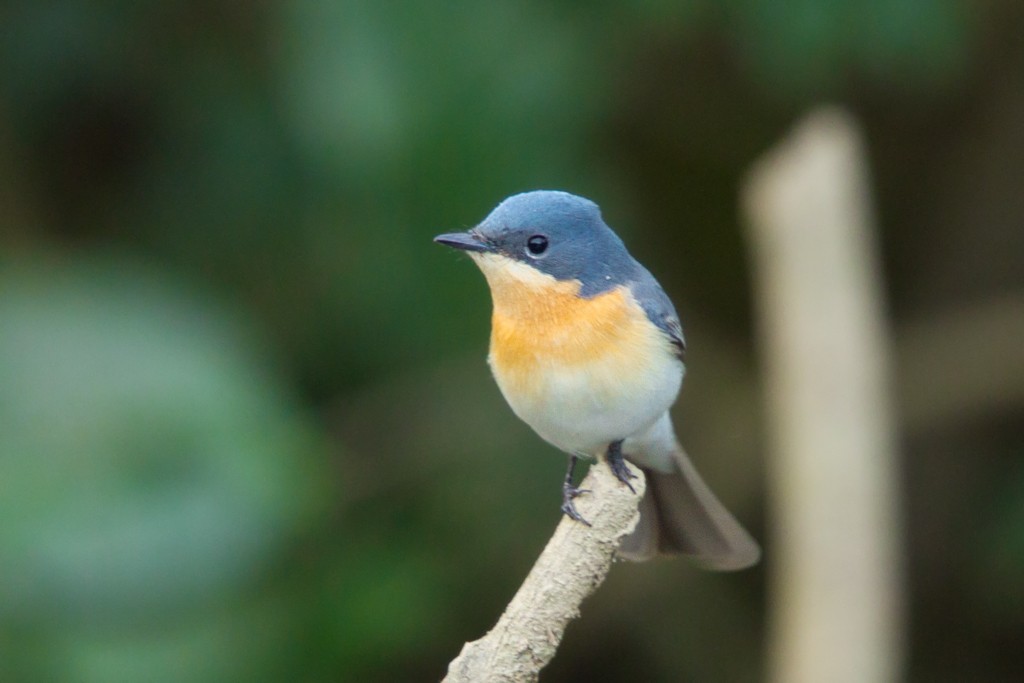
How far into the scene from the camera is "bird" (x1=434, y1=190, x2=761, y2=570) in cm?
283

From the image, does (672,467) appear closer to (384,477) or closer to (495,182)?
(495,182)

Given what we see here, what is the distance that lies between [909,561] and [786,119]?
227 centimetres

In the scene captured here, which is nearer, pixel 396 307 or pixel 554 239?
pixel 554 239

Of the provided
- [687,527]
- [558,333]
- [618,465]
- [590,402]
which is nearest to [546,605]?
[618,465]

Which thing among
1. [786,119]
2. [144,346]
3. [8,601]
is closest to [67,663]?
[8,601]

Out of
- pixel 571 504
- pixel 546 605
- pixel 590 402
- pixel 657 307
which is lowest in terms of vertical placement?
pixel 546 605

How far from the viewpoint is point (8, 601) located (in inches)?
151

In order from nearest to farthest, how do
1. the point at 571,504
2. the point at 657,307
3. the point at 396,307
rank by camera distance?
1. the point at 571,504
2. the point at 657,307
3. the point at 396,307

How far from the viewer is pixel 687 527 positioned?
333 cm

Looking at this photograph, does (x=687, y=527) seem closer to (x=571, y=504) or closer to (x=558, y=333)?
(x=558, y=333)

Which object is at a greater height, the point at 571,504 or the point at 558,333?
the point at 558,333

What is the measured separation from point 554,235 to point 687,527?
3.01ft

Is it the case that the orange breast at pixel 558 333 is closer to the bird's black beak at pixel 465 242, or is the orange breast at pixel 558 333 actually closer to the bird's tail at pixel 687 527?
the bird's black beak at pixel 465 242

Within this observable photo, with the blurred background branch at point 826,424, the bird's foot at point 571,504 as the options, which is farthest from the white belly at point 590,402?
the blurred background branch at point 826,424
